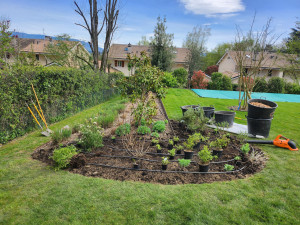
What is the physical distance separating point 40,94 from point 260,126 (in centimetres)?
706

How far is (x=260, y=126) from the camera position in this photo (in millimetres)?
5602

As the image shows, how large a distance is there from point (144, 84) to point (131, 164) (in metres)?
2.38

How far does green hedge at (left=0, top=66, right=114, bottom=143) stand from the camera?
16.5 feet

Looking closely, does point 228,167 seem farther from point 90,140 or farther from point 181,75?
point 181,75

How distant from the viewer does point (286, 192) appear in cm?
311

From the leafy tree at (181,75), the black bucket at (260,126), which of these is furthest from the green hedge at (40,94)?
the leafy tree at (181,75)

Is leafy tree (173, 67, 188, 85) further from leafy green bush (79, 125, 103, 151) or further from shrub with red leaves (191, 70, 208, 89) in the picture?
leafy green bush (79, 125, 103, 151)

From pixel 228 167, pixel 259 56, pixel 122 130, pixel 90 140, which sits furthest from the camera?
pixel 259 56

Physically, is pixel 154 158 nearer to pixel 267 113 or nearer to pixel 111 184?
pixel 111 184

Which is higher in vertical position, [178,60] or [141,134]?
[178,60]

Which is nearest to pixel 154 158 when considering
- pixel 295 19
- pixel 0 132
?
pixel 0 132

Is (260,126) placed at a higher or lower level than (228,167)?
higher

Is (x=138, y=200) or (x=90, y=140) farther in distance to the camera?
(x=90, y=140)

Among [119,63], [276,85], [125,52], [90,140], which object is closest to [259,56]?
[90,140]
